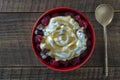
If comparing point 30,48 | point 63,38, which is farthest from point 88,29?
point 30,48

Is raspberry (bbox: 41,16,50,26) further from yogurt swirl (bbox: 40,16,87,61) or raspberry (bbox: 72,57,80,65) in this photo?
raspberry (bbox: 72,57,80,65)

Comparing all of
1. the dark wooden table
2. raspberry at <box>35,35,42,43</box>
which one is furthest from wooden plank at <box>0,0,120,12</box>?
raspberry at <box>35,35,42,43</box>

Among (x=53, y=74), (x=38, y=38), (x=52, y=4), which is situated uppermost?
(x=52, y=4)

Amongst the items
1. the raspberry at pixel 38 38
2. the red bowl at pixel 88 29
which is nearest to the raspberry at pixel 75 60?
the red bowl at pixel 88 29

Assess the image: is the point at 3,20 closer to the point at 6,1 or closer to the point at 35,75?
the point at 6,1

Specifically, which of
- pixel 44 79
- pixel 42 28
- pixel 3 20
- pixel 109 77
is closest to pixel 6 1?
pixel 3 20

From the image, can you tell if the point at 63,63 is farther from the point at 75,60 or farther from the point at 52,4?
the point at 52,4
